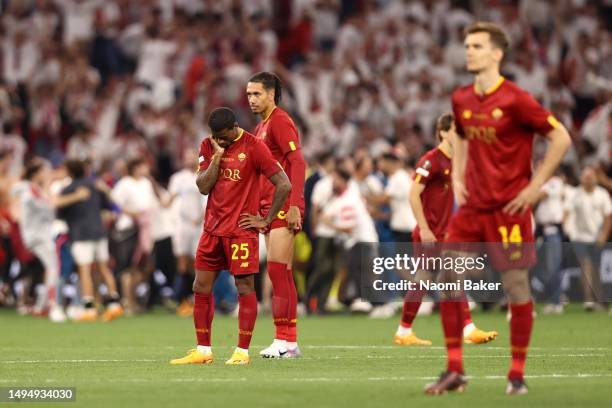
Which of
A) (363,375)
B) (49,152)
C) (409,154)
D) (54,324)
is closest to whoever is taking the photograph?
(363,375)

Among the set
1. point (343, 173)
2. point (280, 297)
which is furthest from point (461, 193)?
point (343, 173)

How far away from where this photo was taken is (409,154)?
25.7 meters

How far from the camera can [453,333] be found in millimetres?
9844

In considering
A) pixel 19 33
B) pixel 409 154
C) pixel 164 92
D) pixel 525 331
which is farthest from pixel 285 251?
pixel 19 33

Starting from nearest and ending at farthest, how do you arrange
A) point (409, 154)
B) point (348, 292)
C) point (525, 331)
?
point (525, 331), point (348, 292), point (409, 154)

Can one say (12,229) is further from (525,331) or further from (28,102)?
(525,331)

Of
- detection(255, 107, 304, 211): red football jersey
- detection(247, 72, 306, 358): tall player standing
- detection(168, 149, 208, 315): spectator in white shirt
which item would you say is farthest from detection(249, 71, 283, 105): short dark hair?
detection(168, 149, 208, 315): spectator in white shirt

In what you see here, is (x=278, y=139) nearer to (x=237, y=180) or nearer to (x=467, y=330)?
(x=237, y=180)

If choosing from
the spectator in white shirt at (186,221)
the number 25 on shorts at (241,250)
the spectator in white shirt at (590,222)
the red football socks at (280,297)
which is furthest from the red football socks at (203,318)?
the spectator in white shirt at (590,222)

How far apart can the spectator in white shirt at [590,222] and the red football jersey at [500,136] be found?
13854mm

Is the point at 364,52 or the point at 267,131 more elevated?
the point at 364,52

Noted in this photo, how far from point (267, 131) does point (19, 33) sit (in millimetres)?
17720

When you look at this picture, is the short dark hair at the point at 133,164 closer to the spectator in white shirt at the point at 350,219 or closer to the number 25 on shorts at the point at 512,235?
the spectator in white shirt at the point at 350,219

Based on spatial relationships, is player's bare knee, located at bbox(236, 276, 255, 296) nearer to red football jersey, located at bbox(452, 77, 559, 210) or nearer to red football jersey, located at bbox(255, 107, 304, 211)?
red football jersey, located at bbox(255, 107, 304, 211)
